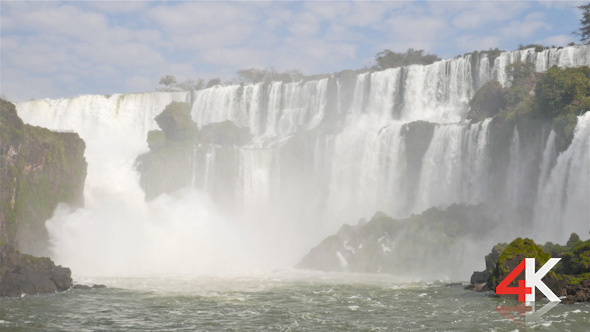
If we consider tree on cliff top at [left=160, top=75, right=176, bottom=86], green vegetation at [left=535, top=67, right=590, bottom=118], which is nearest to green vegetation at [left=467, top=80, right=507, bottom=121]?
green vegetation at [left=535, top=67, right=590, bottom=118]

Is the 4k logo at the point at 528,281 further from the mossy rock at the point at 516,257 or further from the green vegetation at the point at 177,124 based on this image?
the green vegetation at the point at 177,124

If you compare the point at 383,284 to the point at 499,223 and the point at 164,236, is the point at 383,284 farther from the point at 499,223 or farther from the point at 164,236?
the point at 164,236

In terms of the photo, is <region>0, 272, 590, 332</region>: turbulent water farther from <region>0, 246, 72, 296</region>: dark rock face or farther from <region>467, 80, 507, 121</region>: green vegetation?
<region>467, 80, 507, 121</region>: green vegetation

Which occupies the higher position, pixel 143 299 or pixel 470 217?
pixel 470 217

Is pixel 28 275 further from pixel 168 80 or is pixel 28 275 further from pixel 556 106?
pixel 168 80

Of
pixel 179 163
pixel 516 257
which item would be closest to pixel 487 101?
pixel 179 163

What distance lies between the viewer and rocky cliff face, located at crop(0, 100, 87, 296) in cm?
3464

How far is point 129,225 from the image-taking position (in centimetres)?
5384

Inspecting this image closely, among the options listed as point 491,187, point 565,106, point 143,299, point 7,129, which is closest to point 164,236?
point 7,129

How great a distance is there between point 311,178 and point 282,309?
2980cm

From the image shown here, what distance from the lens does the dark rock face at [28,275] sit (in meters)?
33.6

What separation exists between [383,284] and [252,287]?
22.3 ft

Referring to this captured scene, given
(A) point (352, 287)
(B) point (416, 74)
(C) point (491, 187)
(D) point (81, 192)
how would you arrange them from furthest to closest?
(B) point (416, 74), (D) point (81, 192), (C) point (491, 187), (A) point (352, 287)

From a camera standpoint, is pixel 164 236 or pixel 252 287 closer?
pixel 252 287
